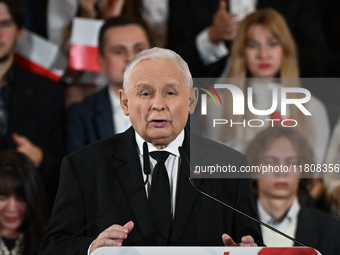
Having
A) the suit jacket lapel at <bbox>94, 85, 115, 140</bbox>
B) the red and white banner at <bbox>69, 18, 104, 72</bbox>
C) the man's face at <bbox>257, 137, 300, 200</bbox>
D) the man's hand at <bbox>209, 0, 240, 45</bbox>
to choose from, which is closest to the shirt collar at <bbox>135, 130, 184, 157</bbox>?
the man's face at <bbox>257, 137, 300, 200</bbox>

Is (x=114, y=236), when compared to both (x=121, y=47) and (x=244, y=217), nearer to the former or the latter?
(x=244, y=217)

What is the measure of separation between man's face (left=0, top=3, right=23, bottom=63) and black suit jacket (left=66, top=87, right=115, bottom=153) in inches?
17.3

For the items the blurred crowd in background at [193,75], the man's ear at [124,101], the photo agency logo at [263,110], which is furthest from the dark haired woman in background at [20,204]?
the man's ear at [124,101]

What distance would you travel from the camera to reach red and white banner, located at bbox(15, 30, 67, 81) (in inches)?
108

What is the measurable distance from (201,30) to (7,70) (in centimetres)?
101

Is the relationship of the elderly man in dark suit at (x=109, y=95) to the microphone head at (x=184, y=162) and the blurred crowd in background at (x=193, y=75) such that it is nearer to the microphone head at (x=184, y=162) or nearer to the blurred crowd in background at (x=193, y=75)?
the blurred crowd in background at (x=193, y=75)

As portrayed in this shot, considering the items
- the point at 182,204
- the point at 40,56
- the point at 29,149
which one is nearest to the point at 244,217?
the point at 182,204

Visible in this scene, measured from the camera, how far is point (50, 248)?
122 centimetres

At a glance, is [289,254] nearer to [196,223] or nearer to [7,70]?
[196,223]

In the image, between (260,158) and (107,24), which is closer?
(260,158)

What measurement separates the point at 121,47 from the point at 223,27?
0.52 metres

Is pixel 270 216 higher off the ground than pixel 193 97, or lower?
lower

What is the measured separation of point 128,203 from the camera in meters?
1.29

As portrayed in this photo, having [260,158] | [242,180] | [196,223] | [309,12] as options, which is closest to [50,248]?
[196,223]
